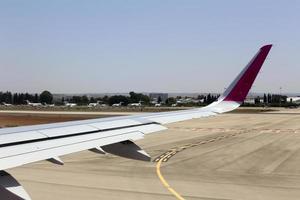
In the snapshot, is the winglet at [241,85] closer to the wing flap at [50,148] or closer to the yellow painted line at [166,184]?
the yellow painted line at [166,184]

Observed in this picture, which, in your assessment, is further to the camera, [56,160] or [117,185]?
[117,185]

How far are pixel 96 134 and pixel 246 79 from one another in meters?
3.96

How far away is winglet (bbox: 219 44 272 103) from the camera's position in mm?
9070

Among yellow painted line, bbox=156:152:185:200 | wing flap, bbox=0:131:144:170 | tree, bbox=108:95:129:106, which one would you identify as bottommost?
yellow painted line, bbox=156:152:185:200

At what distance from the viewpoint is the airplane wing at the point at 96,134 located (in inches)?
221

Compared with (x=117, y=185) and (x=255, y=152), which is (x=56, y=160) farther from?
(x=255, y=152)

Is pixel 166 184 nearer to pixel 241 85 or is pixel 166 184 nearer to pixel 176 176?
pixel 176 176

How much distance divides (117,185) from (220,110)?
4.20 m

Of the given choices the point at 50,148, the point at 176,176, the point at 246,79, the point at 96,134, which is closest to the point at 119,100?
A: the point at 176,176

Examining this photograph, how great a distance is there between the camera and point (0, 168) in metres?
4.91

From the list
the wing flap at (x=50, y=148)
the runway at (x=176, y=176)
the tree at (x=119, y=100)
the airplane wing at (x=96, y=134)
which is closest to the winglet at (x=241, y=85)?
the airplane wing at (x=96, y=134)

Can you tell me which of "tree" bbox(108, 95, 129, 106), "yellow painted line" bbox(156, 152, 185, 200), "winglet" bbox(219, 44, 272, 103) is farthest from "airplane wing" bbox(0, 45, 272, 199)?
"tree" bbox(108, 95, 129, 106)

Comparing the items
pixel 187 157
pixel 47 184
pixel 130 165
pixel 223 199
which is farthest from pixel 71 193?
pixel 187 157

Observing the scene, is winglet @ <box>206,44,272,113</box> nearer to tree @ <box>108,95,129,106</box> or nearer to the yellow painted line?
the yellow painted line
